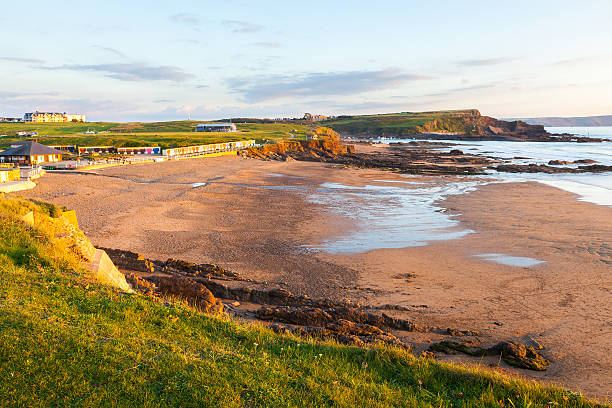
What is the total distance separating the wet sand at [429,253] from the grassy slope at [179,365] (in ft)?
10.8

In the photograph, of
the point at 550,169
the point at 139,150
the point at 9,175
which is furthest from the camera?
the point at 139,150

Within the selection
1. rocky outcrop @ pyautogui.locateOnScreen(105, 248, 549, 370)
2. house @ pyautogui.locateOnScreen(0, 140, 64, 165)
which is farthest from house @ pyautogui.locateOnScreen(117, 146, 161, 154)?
rocky outcrop @ pyautogui.locateOnScreen(105, 248, 549, 370)

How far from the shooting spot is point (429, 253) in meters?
18.8

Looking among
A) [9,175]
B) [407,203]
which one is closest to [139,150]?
[9,175]

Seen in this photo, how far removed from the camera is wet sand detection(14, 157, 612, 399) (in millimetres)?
11672

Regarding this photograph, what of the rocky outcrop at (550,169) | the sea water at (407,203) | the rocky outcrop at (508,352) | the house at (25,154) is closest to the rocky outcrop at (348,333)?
the rocky outcrop at (508,352)

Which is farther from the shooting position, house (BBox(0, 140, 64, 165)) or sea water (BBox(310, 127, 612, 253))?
house (BBox(0, 140, 64, 165))

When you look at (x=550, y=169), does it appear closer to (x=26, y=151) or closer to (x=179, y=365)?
(x=179, y=365)

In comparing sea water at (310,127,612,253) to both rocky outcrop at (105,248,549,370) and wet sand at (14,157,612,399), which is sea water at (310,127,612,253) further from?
rocky outcrop at (105,248,549,370)

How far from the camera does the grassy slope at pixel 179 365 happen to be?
5.19 metres

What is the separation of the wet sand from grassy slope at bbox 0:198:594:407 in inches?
129

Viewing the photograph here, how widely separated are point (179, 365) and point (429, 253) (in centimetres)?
A: 1496

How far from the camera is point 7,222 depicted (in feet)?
37.0

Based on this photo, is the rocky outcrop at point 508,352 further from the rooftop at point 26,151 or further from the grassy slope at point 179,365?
the rooftop at point 26,151
